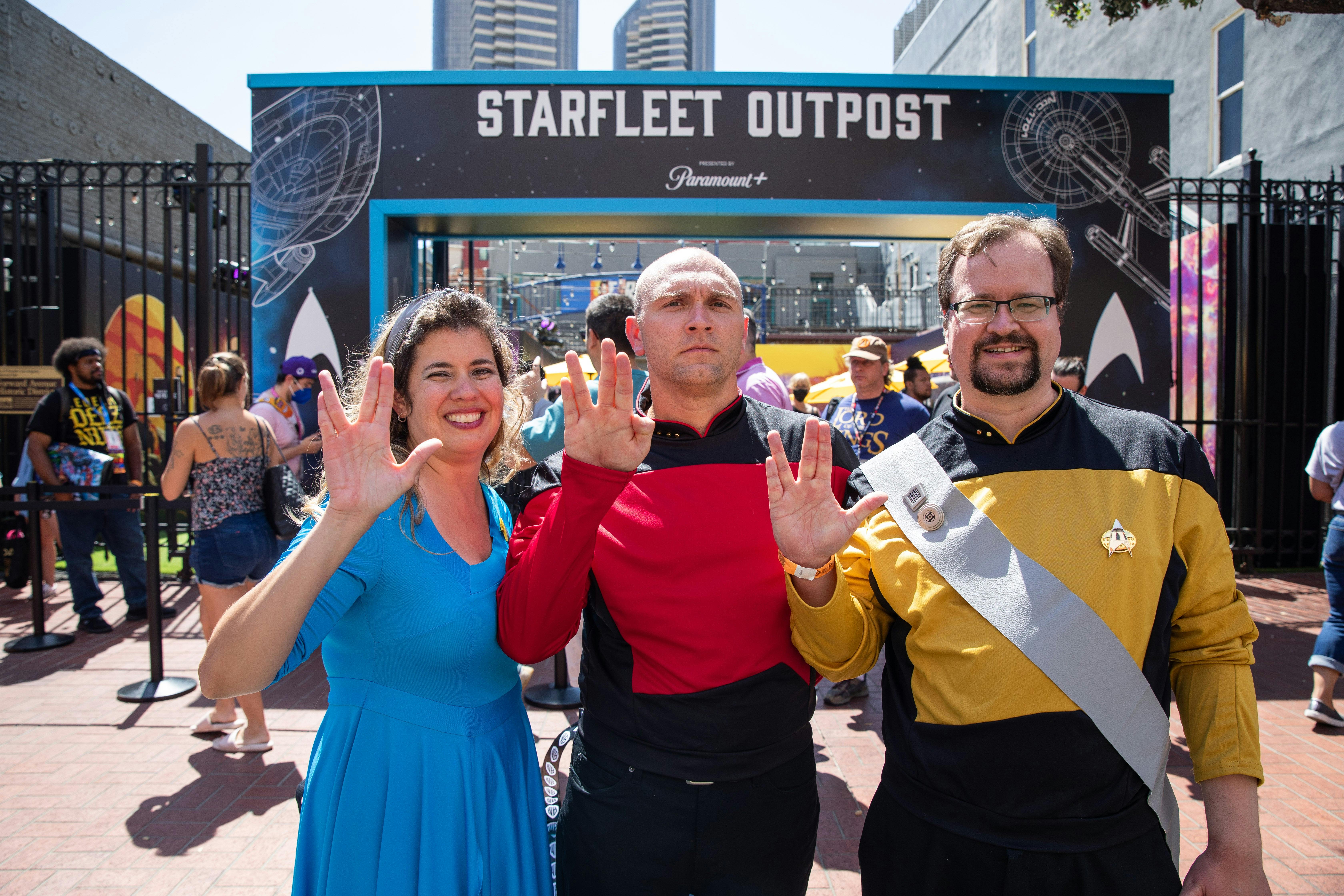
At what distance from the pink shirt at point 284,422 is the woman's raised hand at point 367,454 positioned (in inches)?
192

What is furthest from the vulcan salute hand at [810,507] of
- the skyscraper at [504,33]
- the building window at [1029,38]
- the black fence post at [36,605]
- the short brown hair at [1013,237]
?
the skyscraper at [504,33]

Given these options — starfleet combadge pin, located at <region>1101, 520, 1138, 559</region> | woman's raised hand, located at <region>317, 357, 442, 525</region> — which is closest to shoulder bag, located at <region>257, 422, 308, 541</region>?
woman's raised hand, located at <region>317, 357, 442, 525</region>

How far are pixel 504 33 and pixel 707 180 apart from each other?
303ft

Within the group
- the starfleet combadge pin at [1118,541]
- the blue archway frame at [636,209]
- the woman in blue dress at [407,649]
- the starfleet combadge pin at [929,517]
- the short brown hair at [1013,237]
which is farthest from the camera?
the blue archway frame at [636,209]

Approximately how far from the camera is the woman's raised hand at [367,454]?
140cm

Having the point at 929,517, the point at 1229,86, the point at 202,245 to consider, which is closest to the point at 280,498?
the point at 929,517

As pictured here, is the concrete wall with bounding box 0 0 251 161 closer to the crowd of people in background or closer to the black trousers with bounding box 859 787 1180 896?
the crowd of people in background

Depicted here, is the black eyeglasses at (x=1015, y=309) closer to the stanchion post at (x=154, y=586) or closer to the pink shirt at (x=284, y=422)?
the stanchion post at (x=154, y=586)

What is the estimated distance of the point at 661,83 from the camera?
645 cm

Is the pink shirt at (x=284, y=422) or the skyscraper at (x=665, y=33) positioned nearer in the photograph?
the pink shirt at (x=284, y=422)

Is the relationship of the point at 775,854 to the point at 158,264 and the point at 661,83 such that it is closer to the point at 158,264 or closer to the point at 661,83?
the point at 661,83

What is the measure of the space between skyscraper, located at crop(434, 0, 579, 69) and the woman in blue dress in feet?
301

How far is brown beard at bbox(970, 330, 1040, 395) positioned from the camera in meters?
1.65

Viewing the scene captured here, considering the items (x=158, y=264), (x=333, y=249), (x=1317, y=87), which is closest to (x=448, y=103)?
(x=333, y=249)
